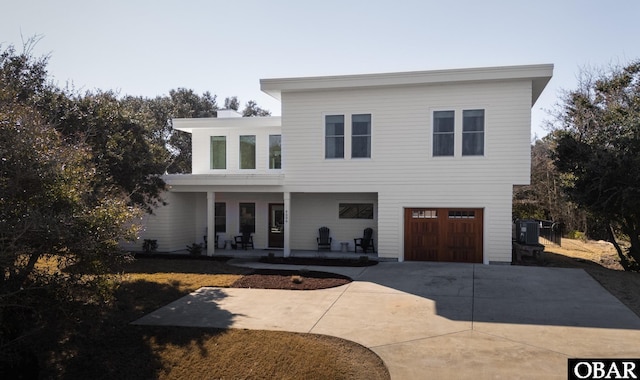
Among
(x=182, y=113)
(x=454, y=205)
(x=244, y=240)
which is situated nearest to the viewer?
(x=454, y=205)

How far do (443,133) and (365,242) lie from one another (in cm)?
487

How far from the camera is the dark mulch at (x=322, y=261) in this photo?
14500mm

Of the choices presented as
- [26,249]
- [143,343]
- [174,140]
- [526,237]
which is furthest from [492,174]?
[174,140]

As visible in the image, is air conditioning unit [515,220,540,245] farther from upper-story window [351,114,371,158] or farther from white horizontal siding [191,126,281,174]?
white horizontal siding [191,126,281,174]

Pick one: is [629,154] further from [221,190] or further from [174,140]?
[174,140]

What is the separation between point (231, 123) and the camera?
58.5 feet

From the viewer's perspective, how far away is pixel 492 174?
1441 centimetres

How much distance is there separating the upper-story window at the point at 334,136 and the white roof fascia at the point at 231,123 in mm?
2351

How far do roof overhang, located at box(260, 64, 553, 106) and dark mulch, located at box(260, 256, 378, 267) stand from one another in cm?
575

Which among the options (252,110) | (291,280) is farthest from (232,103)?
(291,280)

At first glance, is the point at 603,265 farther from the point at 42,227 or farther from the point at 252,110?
the point at 252,110

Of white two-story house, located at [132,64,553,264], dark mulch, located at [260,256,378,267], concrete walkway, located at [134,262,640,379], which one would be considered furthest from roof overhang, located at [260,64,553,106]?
concrete walkway, located at [134,262,640,379]

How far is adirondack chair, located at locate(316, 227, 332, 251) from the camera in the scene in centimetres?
1731

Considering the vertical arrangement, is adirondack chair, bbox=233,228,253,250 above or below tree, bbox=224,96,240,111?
below
